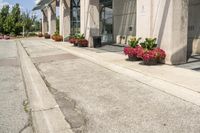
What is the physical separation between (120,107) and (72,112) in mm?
1114

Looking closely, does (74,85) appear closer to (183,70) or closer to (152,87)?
(152,87)

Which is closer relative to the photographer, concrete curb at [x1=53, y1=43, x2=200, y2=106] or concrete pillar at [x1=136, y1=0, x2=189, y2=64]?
concrete curb at [x1=53, y1=43, x2=200, y2=106]

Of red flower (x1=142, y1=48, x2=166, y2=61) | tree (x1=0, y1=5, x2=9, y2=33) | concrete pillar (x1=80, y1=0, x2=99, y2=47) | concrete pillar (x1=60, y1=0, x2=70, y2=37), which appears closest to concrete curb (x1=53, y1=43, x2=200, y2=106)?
red flower (x1=142, y1=48, x2=166, y2=61)

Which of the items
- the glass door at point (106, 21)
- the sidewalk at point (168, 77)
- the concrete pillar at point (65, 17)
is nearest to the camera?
the sidewalk at point (168, 77)

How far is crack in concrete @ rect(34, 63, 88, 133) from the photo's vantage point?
584cm

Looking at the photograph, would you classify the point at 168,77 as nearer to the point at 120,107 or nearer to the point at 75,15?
the point at 120,107

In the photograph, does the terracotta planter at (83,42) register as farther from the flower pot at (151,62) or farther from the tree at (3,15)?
the tree at (3,15)

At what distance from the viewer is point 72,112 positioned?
22.4 feet

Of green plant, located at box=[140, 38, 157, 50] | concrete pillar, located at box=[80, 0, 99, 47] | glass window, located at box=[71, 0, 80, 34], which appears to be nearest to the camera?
green plant, located at box=[140, 38, 157, 50]

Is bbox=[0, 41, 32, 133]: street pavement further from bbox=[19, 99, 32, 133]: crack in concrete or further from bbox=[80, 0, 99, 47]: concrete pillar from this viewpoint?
bbox=[80, 0, 99, 47]: concrete pillar

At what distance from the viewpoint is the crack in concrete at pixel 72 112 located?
5.84m

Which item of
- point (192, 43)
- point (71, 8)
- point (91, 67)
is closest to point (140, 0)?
point (192, 43)

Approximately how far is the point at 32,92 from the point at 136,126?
4.27 m

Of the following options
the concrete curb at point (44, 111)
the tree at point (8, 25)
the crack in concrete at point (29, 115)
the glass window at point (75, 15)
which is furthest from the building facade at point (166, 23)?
the tree at point (8, 25)
